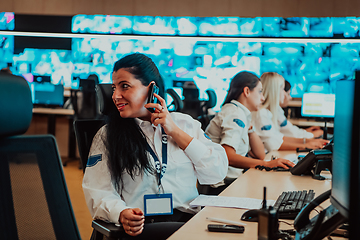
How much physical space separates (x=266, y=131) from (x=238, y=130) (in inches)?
32.4

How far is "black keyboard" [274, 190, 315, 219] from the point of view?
4.26 feet

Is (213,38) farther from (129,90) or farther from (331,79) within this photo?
(129,90)

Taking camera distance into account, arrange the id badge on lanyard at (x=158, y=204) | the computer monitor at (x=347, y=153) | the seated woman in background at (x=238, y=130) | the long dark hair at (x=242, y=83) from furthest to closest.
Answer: the long dark hair at (x=242, y=83), the seated woman in background at (x=238, y=130), the id badge on lanyard at (x=158, y=204), the computer monitor at (x=347, y=153)

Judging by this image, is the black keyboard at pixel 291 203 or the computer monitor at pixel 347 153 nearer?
the computer monitor at pixel 347 153

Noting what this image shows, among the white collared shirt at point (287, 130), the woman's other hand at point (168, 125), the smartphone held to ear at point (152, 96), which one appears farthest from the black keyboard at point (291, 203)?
the white collared shirt at point (287, 130)

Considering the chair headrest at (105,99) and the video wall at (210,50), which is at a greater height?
the video wall at (210,50)

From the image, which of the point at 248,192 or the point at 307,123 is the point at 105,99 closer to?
the point at 248,192

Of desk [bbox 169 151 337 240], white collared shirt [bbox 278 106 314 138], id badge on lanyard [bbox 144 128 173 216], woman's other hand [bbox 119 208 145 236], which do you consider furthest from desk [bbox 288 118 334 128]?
woman's other hand [bbox 119 208 145 236]

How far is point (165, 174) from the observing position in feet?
5.11

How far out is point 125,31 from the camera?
723 centimetres

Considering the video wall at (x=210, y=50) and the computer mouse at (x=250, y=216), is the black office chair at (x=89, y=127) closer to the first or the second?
the computer mouse at (x=250, y=216)

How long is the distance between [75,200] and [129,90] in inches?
105

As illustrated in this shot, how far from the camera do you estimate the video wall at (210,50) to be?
6523mm

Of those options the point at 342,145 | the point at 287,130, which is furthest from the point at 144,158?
the point at 287,130
